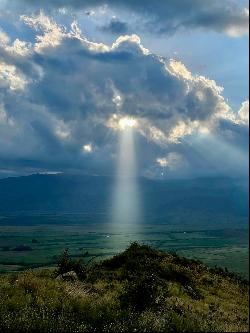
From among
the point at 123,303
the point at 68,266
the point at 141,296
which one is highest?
the point at 68,266

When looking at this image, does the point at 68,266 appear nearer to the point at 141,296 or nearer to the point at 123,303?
the point at 123,303

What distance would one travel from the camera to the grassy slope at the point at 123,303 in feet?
60.7

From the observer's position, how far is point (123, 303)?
2297cm

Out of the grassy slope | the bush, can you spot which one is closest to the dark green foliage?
the grassy slope

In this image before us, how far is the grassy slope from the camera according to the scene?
1850 cm

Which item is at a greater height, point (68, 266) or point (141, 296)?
point (68, 266)

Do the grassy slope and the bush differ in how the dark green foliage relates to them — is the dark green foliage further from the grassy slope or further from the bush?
the bush

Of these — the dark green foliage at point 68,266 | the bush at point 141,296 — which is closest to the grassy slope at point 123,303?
the bush at point 141,296

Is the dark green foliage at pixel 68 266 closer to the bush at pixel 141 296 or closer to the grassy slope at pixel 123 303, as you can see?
the grassy slope at pixel 123 303

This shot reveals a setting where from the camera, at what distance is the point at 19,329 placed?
60.2 feet

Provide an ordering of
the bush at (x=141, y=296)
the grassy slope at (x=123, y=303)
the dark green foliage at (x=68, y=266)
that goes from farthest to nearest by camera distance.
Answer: the dark green foliage at (x=68, y=266) < the bush at (x=141, y=296) < the grassy slope at (x=123, y=303)

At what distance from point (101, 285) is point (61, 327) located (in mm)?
11502

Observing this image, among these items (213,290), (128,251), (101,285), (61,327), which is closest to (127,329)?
(61,327)

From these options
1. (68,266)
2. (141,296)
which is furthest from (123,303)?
(68,266)
